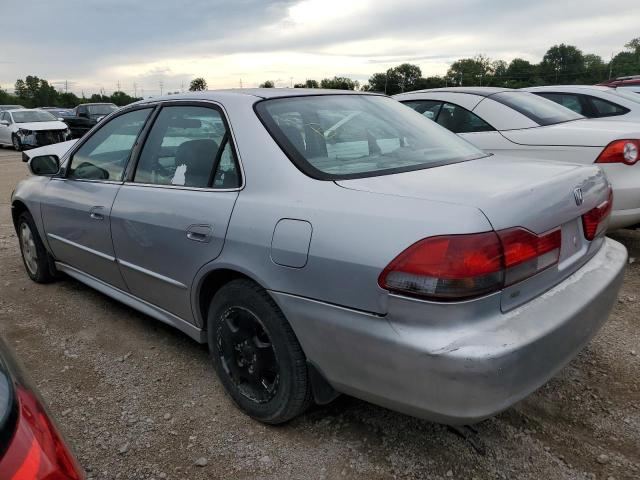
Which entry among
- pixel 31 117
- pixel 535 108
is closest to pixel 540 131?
pixel 535 108

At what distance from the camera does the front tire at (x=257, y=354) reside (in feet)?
7.16

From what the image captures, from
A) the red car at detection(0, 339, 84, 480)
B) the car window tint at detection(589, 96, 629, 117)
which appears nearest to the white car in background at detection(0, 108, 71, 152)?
the car window tint at detection(589, 96, 629, 117)

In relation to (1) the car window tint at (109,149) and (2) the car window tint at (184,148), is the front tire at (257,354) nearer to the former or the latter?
(2) the car window tint at (184,148)

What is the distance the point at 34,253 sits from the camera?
4383 millimetres

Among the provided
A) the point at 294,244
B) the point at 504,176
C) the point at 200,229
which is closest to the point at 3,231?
the point at 200,229

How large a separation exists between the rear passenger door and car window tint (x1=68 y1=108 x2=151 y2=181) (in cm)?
19

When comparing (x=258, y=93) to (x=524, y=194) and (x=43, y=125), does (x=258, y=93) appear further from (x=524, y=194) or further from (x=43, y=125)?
(x=43, y=125)

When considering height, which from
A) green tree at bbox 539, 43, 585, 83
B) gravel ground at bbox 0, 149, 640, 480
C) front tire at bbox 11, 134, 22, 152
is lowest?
gravel ground at bbox 0, 149, 640, 480

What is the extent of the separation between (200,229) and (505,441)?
167cm

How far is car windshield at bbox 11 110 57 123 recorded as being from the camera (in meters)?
18.7

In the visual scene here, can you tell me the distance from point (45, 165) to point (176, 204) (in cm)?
169

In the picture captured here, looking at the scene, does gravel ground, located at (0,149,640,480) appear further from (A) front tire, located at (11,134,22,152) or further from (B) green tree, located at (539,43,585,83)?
(B) green tree, located at (539,43,585,83)

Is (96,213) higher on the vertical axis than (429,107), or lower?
lower

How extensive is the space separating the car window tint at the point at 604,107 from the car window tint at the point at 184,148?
18.8 ft
